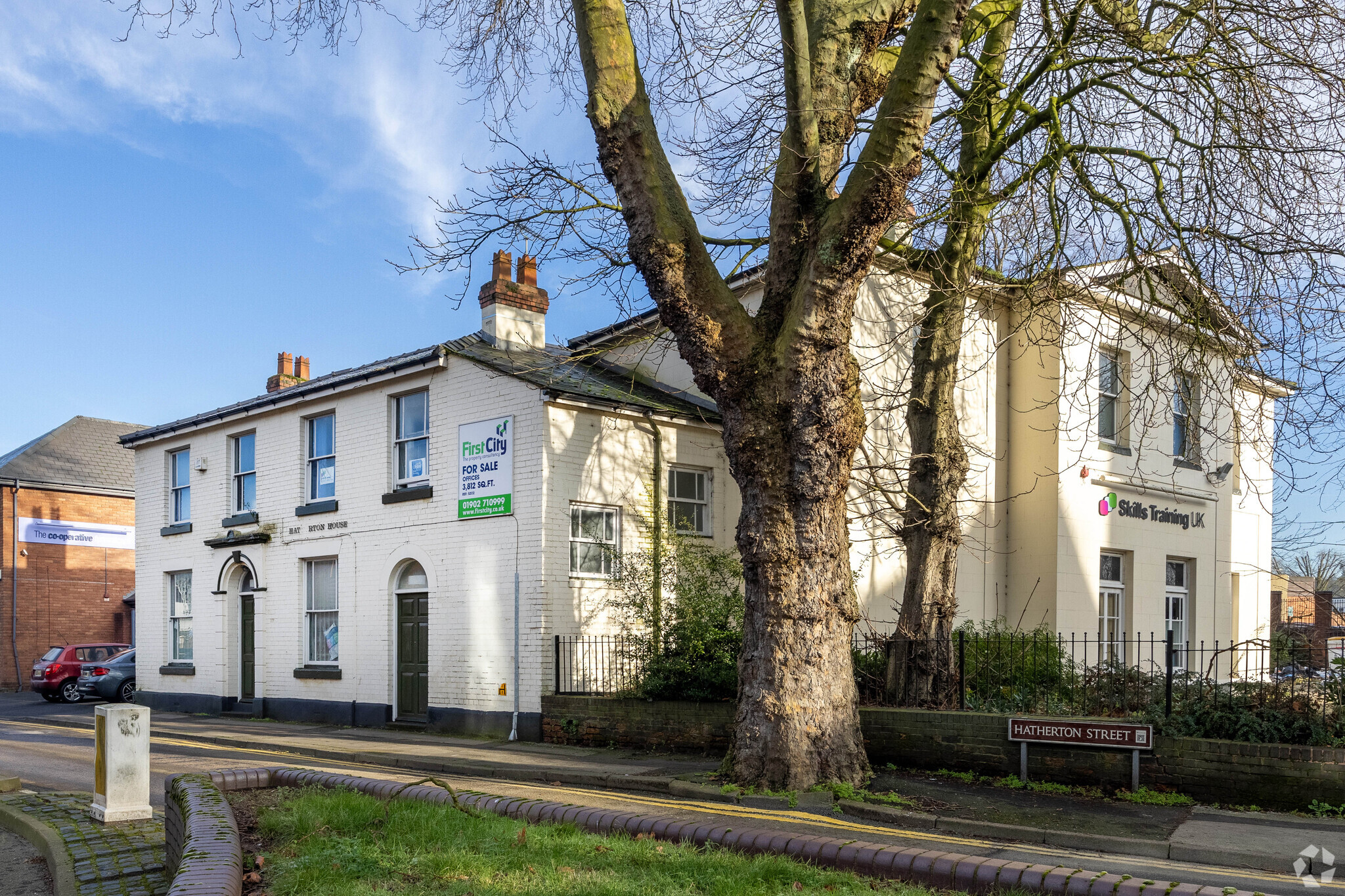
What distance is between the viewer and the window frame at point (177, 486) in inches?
939

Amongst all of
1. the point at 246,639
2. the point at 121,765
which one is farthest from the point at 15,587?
the point at 121,765

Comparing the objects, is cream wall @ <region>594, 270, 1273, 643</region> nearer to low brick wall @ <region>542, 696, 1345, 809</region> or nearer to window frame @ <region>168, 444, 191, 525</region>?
low brick wall @ <region>542, 696, 1345, 809</region>

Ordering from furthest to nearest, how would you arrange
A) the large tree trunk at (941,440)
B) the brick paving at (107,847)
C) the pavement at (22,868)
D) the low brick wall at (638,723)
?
1. the low brick wall at (638,723)
2. the large tree trunk at (941,440)
3. the pavement at (22,868)
4. the brick paving at (107,847)

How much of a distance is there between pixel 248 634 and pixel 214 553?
1.89 metres

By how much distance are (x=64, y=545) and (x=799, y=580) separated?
104 feet

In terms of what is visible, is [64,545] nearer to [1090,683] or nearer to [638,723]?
[638,723]

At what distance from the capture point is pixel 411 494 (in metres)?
17.9

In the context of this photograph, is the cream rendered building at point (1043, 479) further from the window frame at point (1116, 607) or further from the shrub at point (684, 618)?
the shrub at point (684, 618)

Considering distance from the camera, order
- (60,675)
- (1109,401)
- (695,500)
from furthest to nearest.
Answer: (60,675), (1109,401), (695,500)

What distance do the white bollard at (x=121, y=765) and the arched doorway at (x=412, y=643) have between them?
941 centimetres

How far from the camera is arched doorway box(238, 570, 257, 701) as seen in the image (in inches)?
866

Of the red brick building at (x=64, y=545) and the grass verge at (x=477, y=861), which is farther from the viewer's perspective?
the red brick building at (x=64, y=545)

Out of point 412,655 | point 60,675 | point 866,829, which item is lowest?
point 60,675

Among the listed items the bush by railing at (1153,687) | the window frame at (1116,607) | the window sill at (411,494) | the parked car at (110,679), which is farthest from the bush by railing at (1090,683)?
the parked car at (110,679)
